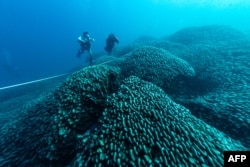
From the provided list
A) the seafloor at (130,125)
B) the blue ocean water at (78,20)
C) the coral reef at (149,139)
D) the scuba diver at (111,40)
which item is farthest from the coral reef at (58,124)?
the blue ocean water at (78,20)

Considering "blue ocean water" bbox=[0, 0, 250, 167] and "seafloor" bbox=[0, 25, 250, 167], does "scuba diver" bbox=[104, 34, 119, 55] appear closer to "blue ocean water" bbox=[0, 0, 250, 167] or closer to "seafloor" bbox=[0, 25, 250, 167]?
"blue ocean water" bbox=[0, 0, 250, 167]

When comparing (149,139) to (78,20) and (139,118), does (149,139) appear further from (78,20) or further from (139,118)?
(78,20)

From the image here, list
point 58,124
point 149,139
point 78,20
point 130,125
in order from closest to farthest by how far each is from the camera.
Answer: point 149,139, point 130,125, point 58,124, point 78,20

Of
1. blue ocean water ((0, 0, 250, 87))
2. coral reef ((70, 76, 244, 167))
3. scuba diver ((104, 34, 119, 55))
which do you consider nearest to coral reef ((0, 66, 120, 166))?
coral reef ((70, 76, 244, 167))

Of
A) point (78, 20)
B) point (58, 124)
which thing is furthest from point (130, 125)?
point (78, 20)

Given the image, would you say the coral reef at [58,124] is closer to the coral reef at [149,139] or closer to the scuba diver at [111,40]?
the coral reef at [149,139]

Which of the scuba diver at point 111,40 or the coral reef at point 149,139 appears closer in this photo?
the coral reef at point 149,139

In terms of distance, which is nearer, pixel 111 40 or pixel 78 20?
pixel 111 40

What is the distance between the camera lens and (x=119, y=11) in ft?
496

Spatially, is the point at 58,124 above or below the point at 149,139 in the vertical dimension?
above

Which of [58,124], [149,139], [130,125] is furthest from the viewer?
[58,124]

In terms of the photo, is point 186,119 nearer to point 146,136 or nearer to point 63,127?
point 146,136

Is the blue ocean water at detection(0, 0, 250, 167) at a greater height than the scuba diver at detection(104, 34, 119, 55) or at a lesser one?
lesser

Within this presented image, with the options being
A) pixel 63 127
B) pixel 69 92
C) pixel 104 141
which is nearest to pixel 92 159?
pixel 104 141
